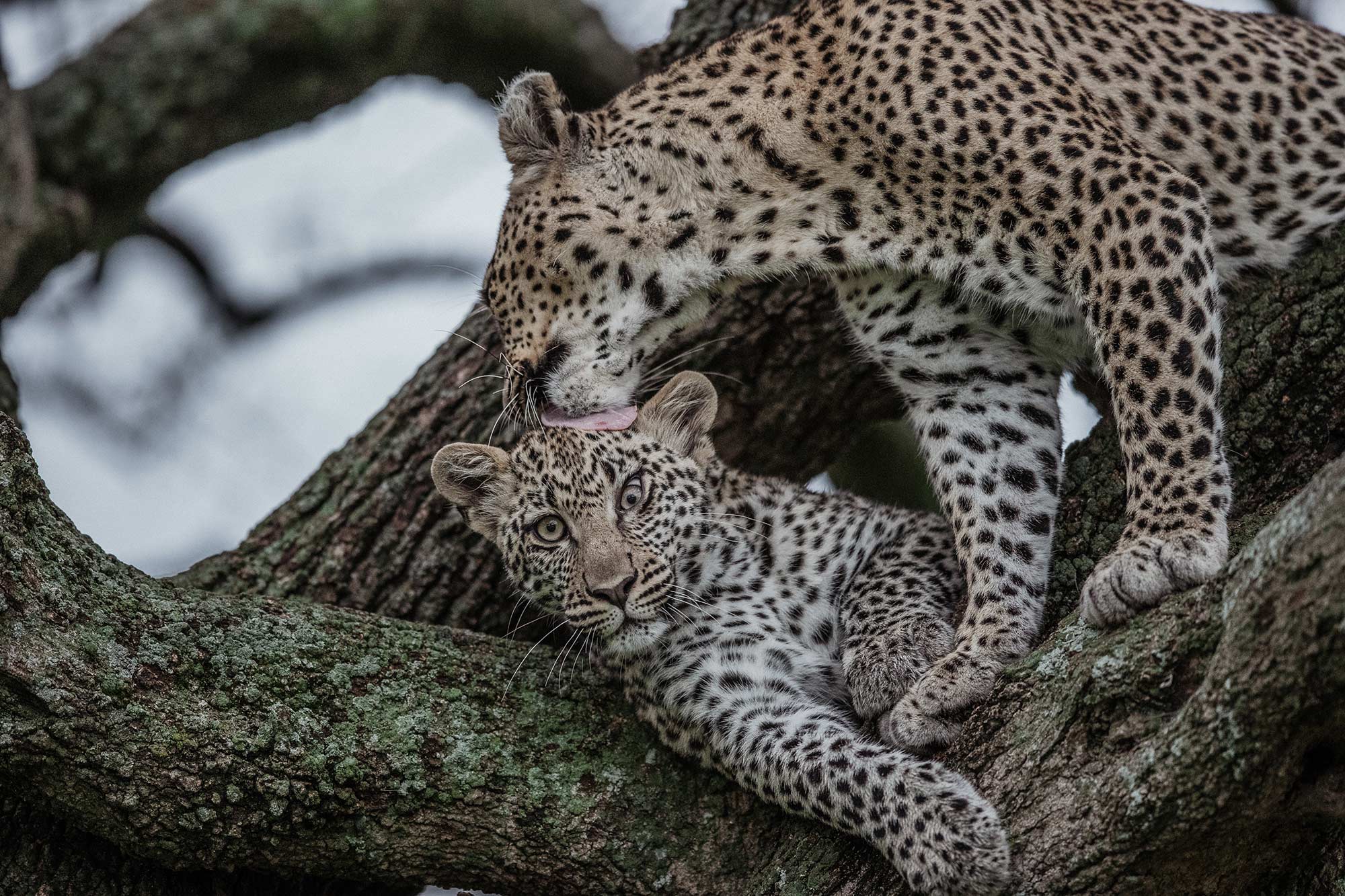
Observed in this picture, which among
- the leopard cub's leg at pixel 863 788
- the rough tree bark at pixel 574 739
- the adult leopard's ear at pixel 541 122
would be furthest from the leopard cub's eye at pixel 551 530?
the adult leopard's ear at pixel 541 122

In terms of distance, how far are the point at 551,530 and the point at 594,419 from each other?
52cm

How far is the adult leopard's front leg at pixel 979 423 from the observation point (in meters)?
5.48

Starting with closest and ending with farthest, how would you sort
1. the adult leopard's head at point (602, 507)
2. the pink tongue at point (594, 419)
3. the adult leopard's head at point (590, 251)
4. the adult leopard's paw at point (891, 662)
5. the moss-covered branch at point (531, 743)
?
the moss-covered branch at point (531, 743)
the adult leopard's paw at point (891, 662)
the adult leopard's head at point (602, 507)
the adult leopard's head at point (590, 251)
the pink tongue at point (594, 419)

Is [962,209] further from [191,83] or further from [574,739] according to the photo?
[191,83]

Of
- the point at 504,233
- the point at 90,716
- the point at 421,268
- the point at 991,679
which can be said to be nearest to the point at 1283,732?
the point at 991,679

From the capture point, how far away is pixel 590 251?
586cm

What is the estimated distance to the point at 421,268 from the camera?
13.9 metres

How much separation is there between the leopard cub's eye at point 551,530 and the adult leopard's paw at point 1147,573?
228 cm

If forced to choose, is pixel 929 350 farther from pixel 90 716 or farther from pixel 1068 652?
pixel 90 716

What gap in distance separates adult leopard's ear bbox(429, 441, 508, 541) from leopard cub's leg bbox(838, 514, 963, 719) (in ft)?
5.21

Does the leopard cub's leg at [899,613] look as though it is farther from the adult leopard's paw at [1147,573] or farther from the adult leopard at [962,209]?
the adult leopard's paw at [1147,573]

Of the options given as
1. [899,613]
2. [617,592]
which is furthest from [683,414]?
[899,613]

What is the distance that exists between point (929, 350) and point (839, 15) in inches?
58.4

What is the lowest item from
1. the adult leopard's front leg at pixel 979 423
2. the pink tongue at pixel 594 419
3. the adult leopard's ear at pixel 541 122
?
the adult leopard's front leg at pixel 979 423
